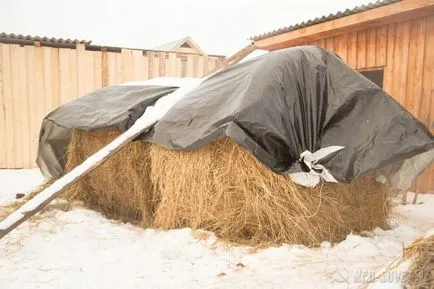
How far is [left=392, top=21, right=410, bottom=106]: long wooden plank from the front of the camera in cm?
538

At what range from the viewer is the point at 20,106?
761cm

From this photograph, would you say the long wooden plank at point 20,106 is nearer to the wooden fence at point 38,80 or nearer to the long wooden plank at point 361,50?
the wooden fence at point 38,80

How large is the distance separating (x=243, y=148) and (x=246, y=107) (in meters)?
0.33

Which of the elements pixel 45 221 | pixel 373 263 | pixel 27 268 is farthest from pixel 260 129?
pixel 45 221

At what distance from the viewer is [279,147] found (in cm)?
283

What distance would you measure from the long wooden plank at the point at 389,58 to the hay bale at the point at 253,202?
279 centimetres

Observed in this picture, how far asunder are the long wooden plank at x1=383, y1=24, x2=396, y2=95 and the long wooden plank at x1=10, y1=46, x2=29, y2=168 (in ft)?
22.4

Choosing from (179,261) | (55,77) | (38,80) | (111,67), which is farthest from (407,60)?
(38,80)

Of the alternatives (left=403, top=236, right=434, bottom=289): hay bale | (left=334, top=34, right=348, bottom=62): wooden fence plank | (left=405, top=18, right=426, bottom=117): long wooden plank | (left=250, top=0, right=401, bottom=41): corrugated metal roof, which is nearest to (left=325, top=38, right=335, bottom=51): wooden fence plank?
(left=334, top=34, right=348, bottom=62): wooden fence plank

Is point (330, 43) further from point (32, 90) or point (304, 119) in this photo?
point (32, 90)

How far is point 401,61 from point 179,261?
4585 mm

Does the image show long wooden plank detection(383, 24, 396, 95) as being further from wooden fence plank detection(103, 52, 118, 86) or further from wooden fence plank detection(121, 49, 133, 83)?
wooden fence plank detection(103, 52, 118, 86)

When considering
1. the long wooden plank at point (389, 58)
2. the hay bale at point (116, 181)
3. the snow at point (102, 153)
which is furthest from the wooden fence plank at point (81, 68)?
the long wooden plank at point (389, 58)

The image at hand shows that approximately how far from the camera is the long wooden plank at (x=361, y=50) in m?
6.02
